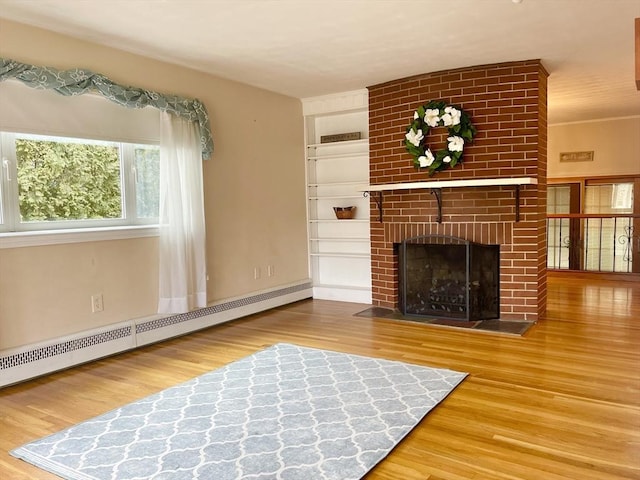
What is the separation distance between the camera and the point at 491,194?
4.53 metres

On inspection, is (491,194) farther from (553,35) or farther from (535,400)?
(535,400)

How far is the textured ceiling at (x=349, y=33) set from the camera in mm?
3020

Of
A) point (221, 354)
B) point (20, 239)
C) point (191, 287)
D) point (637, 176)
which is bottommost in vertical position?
point (221, 354)

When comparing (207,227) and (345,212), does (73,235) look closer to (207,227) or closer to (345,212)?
(207,227)

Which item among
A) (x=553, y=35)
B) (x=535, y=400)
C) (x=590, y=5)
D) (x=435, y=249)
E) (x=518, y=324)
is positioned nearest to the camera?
(x=535, y=400)

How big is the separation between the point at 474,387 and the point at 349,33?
256 cm

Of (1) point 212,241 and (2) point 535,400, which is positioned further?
(1) point 212,241

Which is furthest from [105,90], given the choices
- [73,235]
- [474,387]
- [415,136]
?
[474,387]

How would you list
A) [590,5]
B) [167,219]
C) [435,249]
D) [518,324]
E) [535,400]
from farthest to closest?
[435,249] < [518,324] < [167,219] < [590,5] < [535,400]

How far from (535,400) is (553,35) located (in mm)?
2656

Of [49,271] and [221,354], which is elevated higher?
[49,271]

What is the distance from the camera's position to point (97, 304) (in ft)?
12.0

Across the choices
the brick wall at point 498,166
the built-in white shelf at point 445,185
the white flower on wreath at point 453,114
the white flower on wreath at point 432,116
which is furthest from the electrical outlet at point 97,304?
the white flower on wreath at point 453,114

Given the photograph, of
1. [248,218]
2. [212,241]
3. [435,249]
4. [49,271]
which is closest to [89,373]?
[49,271]
